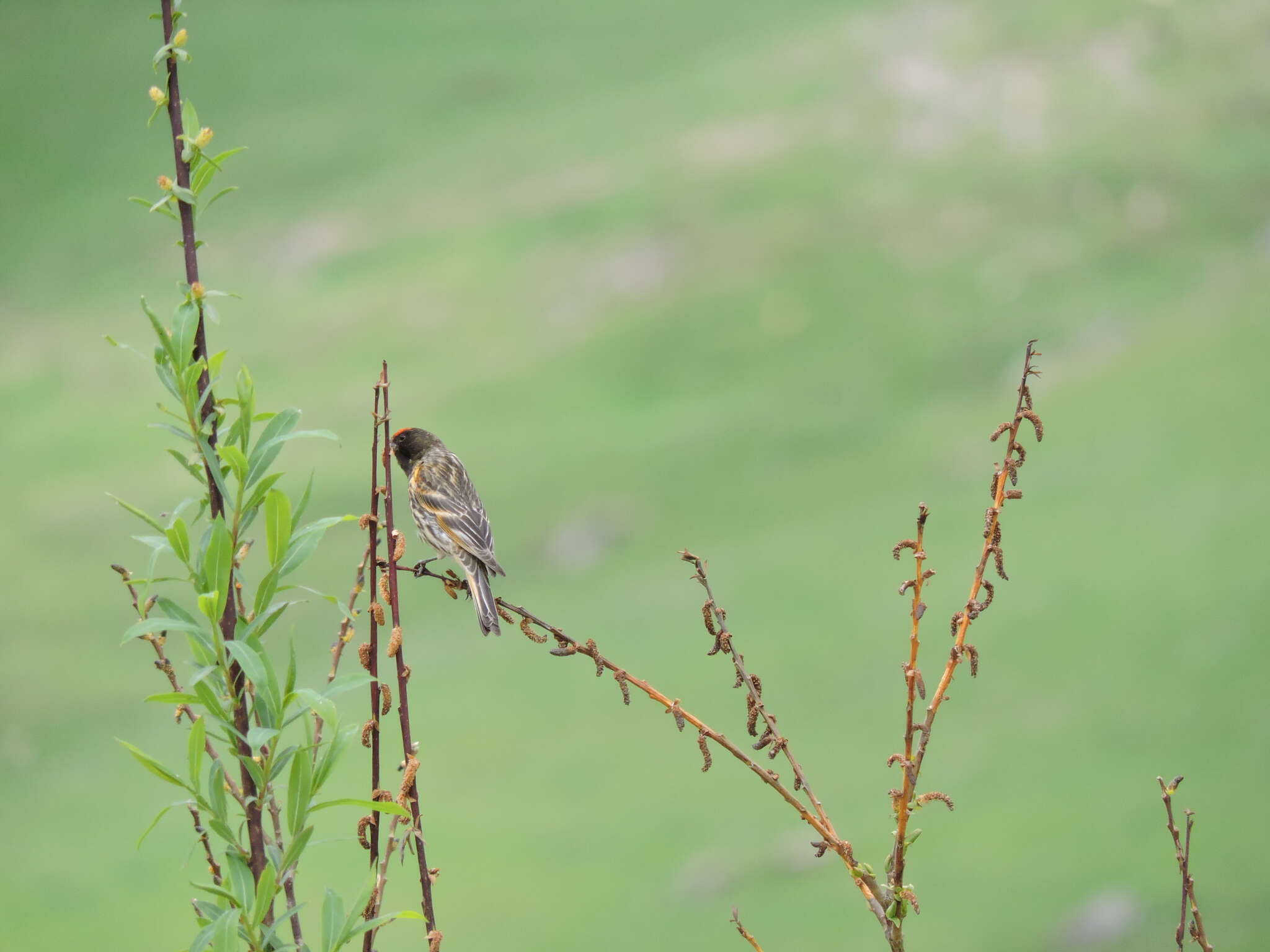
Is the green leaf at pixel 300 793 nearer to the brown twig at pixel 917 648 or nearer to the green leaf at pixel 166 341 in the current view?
the green leaf at pixel 166 341

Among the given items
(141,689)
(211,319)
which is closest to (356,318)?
(141,689)

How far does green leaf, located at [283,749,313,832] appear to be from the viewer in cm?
77

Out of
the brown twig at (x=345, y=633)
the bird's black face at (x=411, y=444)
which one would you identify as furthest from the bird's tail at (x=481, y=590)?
the brown twig at (x=345, y=633)

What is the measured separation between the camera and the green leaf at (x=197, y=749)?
750 mm

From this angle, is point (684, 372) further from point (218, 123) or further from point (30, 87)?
point (30, 87)

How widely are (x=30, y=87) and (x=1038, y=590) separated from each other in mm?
4134

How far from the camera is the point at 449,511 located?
90.6 inches

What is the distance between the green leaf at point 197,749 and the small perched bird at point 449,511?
102 cm

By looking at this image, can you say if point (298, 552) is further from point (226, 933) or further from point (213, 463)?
point (226, 933)

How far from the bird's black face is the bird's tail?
0.53m

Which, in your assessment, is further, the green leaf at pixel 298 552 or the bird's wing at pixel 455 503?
the bird's wing at pixel 455 503

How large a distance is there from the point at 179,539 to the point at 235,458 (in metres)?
0.06

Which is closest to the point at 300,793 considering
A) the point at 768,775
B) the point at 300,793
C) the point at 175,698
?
the point at 300,793

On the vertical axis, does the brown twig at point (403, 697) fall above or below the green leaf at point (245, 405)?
below
